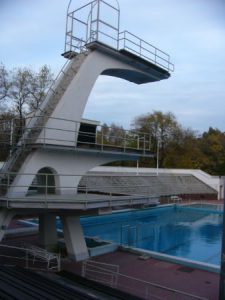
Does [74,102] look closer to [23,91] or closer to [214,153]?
[23,91]

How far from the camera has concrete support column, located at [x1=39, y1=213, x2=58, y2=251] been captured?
47.7 feet

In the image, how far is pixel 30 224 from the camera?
21344mm

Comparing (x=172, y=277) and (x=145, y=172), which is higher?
(x=145, y=172)

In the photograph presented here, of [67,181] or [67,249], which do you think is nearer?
[67,181]

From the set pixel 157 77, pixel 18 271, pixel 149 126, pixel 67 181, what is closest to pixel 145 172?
pixel 149 126

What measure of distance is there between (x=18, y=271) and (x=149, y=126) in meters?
41.0

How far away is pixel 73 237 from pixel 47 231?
1.60 m

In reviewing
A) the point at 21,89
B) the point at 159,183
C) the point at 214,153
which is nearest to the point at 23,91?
the point at 21,89

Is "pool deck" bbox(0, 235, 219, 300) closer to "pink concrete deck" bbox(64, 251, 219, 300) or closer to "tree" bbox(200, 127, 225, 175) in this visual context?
"pink concrete deck" bbox(64, 251, 219, 300)

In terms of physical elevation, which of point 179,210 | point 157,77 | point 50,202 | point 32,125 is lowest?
point 179,210

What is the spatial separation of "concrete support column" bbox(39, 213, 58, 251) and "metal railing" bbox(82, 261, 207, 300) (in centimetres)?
226

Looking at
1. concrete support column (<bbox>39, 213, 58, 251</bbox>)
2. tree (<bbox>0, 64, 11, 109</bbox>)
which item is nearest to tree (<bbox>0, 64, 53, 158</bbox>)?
tree (<bbox>0, 64, 11, 109</bbox>)

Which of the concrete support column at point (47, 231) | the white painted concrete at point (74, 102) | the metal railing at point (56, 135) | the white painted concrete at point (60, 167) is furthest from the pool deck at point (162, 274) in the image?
the white painted concrete at point (74, 102)

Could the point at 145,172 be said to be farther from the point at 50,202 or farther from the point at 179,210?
the point at 50,202
